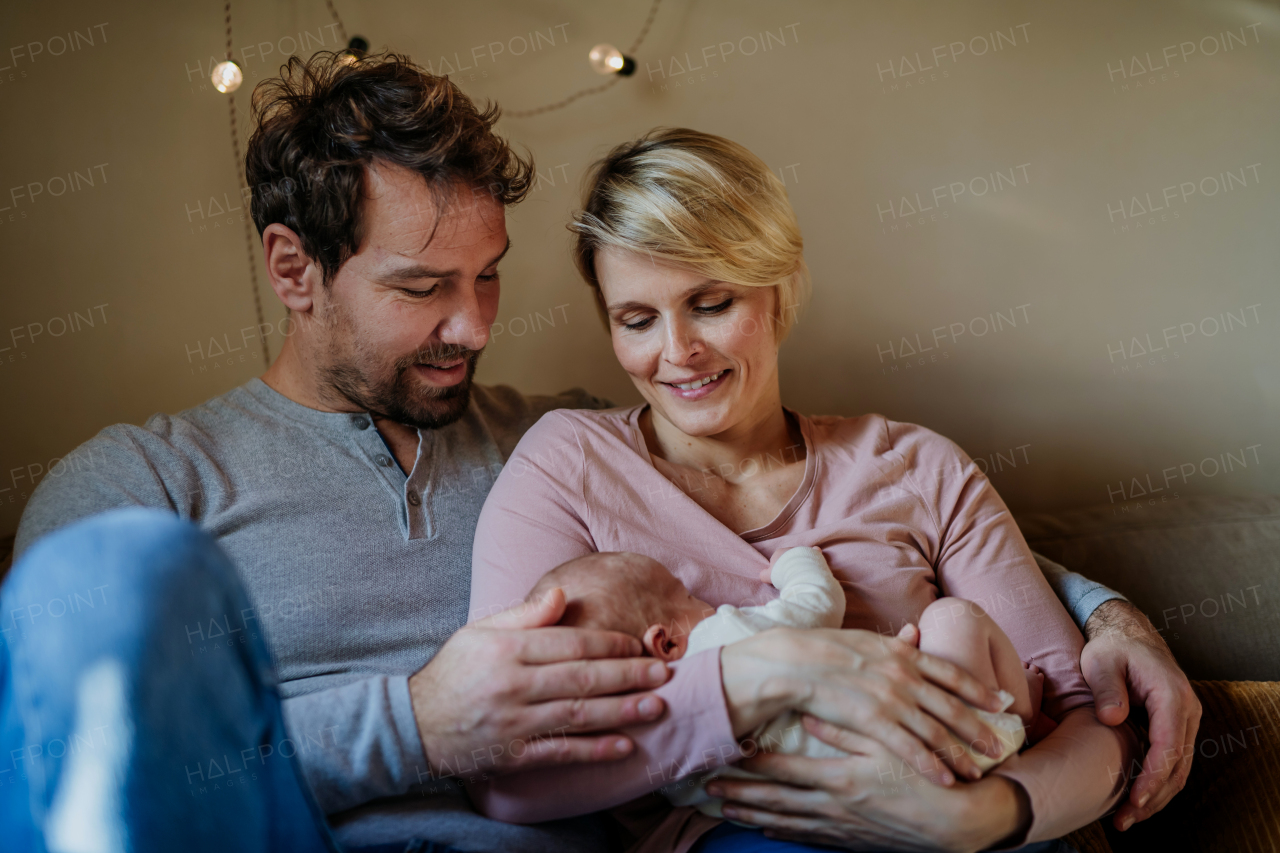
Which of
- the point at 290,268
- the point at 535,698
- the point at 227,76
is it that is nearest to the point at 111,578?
the point at 535,698

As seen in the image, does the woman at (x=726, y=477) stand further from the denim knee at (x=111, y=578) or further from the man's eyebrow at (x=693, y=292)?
the denim knee at (x=111, y=578)

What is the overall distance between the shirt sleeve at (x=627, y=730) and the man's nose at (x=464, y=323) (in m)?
0.24

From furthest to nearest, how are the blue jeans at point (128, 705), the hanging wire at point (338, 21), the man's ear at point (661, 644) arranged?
the hanging wire at point (338, 21)
the man's ear at point (661, 644)
the blue jeans at point (128, 705)

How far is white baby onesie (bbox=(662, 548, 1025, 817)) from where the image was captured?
1176mm

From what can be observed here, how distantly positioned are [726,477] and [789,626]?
1.42 ft

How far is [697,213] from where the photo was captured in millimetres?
1491

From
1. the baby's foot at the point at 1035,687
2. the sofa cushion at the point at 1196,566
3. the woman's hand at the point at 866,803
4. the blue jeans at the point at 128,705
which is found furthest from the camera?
the sofa cushion at the point at 1196,566

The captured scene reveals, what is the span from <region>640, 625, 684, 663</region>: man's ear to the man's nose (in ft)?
2.22

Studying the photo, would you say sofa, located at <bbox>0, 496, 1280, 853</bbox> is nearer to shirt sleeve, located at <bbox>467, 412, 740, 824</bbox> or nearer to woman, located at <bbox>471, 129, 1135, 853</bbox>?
woman, located at <bbox>471, 129, 1135, 853</bbox>

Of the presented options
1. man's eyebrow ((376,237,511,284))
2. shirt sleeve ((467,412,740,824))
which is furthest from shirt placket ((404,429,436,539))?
man's eyebrow ((376,237,511,284))

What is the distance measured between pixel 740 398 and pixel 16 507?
1.63 m

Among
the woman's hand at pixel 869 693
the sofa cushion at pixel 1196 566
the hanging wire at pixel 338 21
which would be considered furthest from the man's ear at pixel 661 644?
the hanging wire at pixel 338 21

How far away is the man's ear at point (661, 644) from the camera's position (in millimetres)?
1221

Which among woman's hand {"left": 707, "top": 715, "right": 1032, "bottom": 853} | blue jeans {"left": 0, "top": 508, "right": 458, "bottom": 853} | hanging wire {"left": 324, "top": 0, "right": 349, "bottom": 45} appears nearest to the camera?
blue jeans {"left": 0, "top": 508, "right": 458, "bottom": 853}
